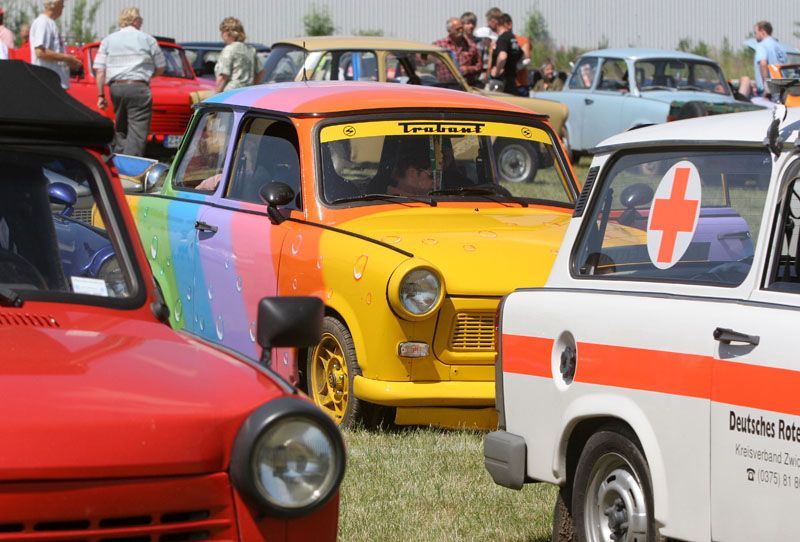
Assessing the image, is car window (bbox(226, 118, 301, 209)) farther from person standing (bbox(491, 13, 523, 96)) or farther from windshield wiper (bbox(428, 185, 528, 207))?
person standing (bbox(491, 13, 523, 96))

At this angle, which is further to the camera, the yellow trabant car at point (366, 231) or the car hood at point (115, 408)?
the yellow trabant car at point (366, 231)

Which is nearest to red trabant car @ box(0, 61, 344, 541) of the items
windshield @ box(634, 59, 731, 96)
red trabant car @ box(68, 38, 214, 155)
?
red trabant car @ box(68, 38, 214, 155)

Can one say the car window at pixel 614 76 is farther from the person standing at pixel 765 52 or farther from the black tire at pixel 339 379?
the black tire at pixel 339 379

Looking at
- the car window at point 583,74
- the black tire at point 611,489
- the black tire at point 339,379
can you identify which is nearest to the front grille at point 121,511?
the black tire at point 611,489

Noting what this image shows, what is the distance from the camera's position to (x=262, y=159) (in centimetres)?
889

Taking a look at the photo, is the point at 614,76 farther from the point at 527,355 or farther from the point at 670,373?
the point at 670,373

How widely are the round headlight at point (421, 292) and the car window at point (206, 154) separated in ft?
6.92

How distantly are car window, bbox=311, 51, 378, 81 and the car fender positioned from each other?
12.6m

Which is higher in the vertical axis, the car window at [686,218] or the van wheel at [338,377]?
the car window at [686,218]

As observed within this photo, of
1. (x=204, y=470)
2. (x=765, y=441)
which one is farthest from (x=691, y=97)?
(x=204, y=470)

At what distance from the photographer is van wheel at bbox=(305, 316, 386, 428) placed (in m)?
7.70

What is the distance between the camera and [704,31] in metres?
37.8

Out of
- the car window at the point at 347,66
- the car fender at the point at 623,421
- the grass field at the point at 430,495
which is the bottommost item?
the grass field at the point at 430,495

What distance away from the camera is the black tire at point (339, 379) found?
25.2 ft
